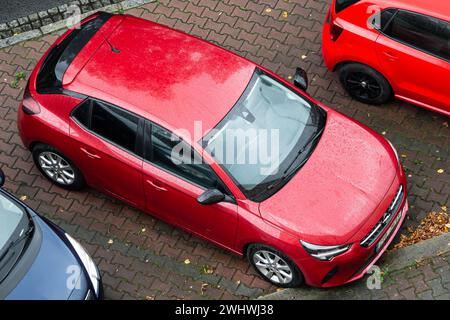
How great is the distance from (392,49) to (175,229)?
3.24 meters

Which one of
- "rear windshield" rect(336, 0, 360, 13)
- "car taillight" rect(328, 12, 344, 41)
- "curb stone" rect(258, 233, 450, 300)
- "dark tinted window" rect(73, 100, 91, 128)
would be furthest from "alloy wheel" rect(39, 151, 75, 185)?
"rear windshield" rect(336, 0, 360, 13)

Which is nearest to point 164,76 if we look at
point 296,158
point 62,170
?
point 296,158

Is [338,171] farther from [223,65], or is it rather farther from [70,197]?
[70,197]

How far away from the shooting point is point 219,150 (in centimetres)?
848

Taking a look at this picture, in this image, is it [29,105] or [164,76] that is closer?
[164,76]

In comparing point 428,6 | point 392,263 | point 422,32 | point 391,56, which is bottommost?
point 392,263

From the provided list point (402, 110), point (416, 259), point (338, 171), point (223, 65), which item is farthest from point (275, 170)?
point (402, 110)

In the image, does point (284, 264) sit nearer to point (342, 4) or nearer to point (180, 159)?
point (180, 159)

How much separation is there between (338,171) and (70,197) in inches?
127

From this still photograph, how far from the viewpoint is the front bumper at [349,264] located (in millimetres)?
8320

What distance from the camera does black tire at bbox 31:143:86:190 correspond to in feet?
31.0

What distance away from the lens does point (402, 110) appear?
410 inches

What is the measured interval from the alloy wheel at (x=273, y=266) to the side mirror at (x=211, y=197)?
0.75 m

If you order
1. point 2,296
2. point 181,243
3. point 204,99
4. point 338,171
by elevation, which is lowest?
point 181,243
